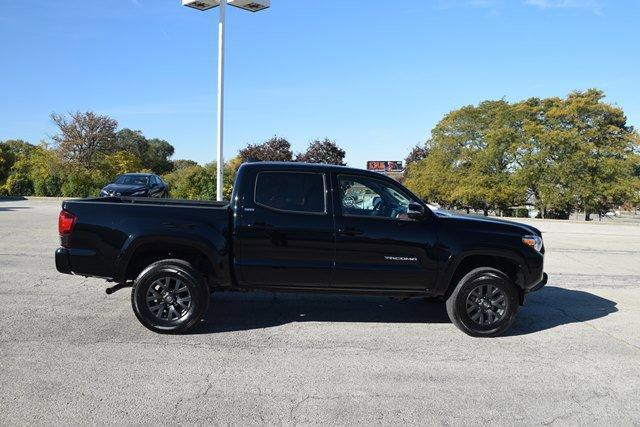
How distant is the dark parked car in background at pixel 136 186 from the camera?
1833 cm

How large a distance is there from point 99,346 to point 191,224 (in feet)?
4.81

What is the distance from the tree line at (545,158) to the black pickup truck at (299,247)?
3164cm

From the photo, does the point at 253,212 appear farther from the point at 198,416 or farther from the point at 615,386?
the point at 615,386

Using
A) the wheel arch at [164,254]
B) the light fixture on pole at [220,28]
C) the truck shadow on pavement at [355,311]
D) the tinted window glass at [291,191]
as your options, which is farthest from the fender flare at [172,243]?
the light fixture on pole at [220,28]

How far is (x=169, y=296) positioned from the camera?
202 inches

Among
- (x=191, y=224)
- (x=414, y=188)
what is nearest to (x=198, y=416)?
(x=191, y=224)

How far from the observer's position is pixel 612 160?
32.6 m

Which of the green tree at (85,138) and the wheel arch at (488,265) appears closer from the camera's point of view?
the wheel arch at (488,265)

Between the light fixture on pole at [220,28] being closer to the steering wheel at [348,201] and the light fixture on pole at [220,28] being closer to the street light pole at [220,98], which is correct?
the street light pole at [220,98]

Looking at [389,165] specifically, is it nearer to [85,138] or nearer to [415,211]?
[85,138]

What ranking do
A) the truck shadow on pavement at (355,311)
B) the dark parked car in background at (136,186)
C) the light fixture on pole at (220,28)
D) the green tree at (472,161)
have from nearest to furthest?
the truck shadow on pavement at (355,311)
the light fixture on pole at (220,28)
the dark parked car in background at (136,186)
the green tree at (472,161)

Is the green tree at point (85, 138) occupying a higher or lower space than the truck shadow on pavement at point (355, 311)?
higher

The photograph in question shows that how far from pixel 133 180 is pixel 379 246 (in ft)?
54.3

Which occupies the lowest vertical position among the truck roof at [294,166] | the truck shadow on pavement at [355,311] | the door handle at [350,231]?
the truck shadow on pavement at [355,311]
